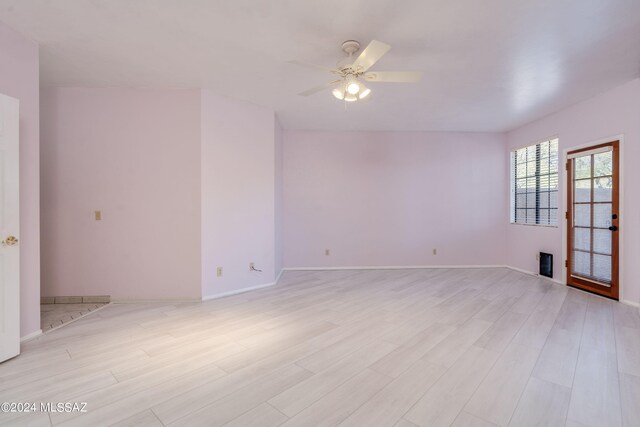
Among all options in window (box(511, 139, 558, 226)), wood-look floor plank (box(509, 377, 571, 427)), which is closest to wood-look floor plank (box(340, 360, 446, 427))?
wood-look floor plank (box(509, 377, 571, 427))

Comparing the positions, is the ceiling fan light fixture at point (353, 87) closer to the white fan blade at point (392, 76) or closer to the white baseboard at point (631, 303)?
the white fan blade at point (392, 76)

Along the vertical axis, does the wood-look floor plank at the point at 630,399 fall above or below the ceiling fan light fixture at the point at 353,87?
below

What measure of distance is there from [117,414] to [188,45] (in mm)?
3027

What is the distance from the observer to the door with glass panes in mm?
3828

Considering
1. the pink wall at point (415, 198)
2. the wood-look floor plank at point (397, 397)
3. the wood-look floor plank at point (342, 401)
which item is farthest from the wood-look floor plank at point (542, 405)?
the pink wall at point (415, 198)

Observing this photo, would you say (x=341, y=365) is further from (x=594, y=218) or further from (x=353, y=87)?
(x=594, y=218)

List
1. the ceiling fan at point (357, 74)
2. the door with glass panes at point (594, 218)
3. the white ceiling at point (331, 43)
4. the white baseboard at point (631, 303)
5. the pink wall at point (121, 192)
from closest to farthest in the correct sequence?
the white ceiling at point (331, 43) → the ceiling fan at point (357, 74) → the white baseboard at point (631, 303) → the pink wall at point (121, 192) → the door with glass panes at point (594, 218)

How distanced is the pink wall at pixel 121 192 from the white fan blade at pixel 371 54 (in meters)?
2.42

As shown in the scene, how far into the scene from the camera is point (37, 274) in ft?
8.89

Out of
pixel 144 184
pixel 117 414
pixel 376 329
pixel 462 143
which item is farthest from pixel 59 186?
pixel 462 143

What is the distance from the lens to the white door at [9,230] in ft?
7.33

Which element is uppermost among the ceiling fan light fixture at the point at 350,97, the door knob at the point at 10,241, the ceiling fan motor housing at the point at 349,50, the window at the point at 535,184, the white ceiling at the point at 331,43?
the white ceiling at the point at 331,43

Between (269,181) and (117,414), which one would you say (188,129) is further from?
(117,414)

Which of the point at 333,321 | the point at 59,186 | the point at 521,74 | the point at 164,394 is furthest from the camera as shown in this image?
the point at 59,186
